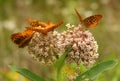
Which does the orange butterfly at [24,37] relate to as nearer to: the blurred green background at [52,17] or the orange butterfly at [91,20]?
the orange butterfly at [91,20]

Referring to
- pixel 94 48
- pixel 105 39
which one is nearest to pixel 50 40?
pixel 94 48

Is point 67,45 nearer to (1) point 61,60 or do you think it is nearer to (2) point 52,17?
(1) point 61,60

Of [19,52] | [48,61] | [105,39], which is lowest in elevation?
[48,61]

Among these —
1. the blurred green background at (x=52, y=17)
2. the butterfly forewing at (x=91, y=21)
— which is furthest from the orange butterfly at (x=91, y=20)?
the blurred green background at (x=52, y=17)

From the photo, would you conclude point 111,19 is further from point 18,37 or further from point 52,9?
point 18,37

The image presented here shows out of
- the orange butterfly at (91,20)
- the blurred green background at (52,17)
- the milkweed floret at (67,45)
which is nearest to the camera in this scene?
the milkweed floret at (67,45)

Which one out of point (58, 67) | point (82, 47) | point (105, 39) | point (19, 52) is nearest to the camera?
point (82, 47)

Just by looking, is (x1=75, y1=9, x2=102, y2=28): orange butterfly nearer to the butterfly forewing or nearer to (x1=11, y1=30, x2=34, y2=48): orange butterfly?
the butterfly forewing

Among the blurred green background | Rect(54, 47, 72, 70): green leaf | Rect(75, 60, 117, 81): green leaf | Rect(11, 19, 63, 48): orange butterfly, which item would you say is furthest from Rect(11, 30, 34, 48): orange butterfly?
the blurred green background
